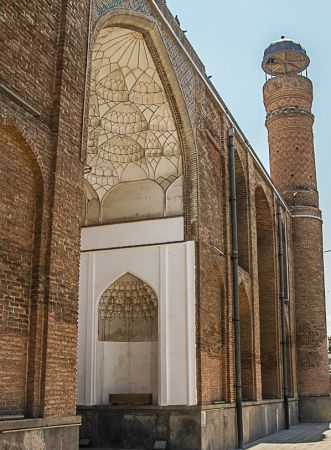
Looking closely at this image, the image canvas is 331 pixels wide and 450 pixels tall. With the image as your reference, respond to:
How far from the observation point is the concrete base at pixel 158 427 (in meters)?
10.9

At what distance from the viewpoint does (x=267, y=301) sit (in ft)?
61.8

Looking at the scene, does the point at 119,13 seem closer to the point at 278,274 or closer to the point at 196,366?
the point at 196,366

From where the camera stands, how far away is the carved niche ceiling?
38.2ft

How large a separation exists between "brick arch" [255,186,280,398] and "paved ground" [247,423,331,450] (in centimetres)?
144

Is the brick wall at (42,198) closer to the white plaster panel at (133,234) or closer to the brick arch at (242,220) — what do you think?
the white plaster panel at (133,234)

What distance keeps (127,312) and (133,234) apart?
159cm

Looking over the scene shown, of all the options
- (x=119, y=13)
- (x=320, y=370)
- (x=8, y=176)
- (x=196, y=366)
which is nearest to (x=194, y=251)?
(x=196, y=366)

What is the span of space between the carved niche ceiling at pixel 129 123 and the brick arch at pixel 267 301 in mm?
6235

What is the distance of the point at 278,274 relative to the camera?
19.4 meters

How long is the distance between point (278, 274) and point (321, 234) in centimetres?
462

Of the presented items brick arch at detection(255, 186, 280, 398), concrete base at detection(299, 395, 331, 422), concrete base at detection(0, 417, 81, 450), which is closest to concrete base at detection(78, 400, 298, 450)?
concrete base at detection(0, 417, 81, 450)

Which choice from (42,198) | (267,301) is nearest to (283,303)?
(267,301)

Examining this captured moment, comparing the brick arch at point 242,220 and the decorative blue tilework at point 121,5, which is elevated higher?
the decorative blue tilework at point 121,5

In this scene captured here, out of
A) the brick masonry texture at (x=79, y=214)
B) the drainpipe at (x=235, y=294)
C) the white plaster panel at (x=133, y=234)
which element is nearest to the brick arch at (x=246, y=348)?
the brick masonry texture at (x=79, y=214)
